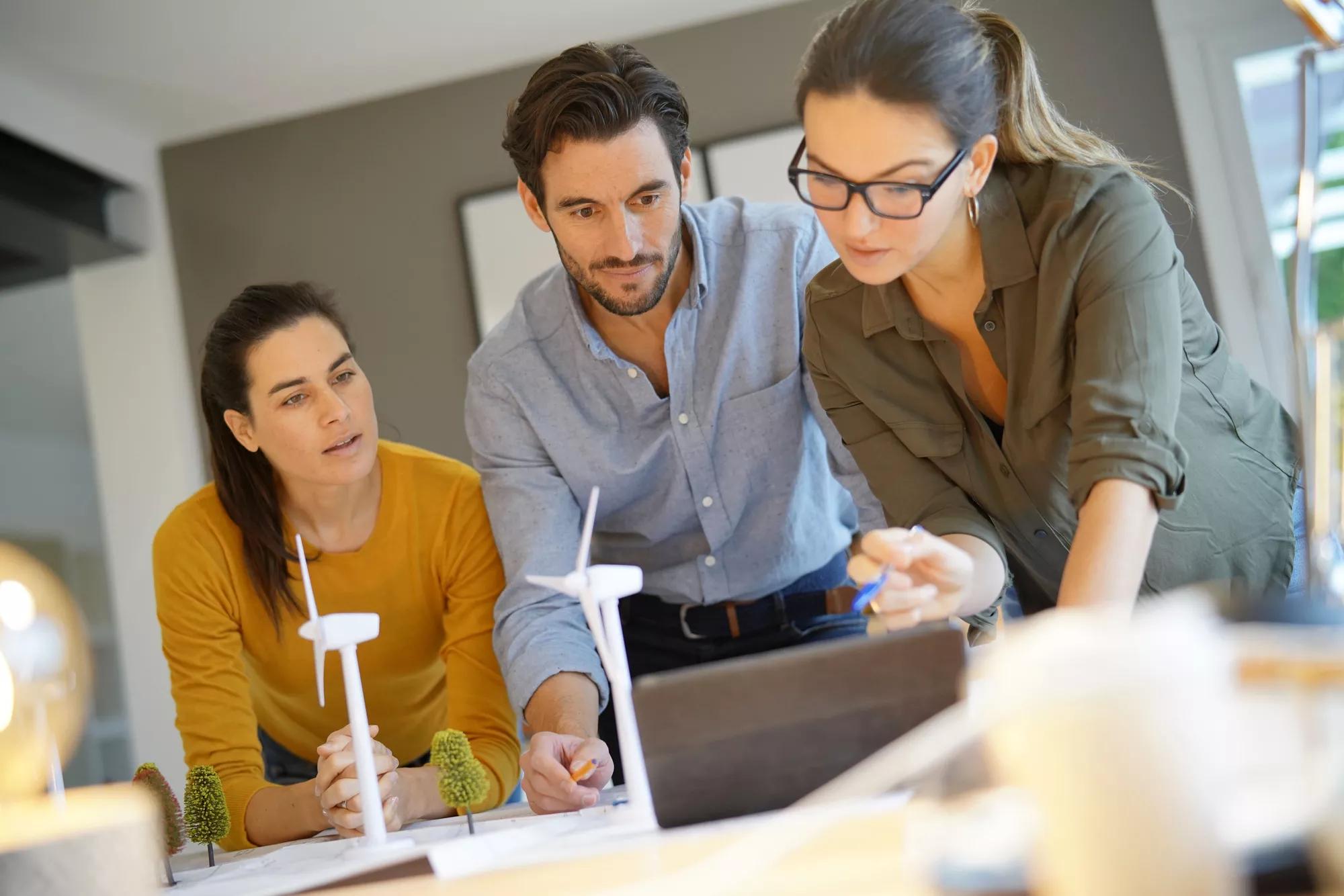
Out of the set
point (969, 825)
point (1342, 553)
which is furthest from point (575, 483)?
point (969, 825)

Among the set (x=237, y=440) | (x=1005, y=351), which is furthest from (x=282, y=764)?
(x=1005, y=351)

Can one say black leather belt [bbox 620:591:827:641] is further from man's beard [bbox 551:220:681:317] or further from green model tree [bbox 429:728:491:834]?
green model tree [bbox 429:728:491:834]

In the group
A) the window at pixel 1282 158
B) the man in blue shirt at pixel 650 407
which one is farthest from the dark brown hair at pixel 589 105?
the window at pixel 1282 158

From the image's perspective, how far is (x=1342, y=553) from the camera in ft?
3.51

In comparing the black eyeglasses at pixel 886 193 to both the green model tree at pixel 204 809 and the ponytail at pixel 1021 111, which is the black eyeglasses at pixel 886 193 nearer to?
the ponytail at pixel 1021 111

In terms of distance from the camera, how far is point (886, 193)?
4.75 ft

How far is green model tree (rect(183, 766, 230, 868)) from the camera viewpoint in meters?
1.70

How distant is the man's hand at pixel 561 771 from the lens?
162 cm

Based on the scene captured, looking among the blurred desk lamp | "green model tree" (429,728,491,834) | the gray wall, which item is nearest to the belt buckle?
"green model tree" (429,728,491,834)

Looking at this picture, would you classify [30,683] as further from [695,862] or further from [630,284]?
[630,284]

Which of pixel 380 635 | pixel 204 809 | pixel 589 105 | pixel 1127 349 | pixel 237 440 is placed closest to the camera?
pixel 1127 349

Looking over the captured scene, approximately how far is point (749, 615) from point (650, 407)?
0.46 m

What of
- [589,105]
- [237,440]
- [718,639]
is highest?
[589,105]

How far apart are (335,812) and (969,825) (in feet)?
4.27
